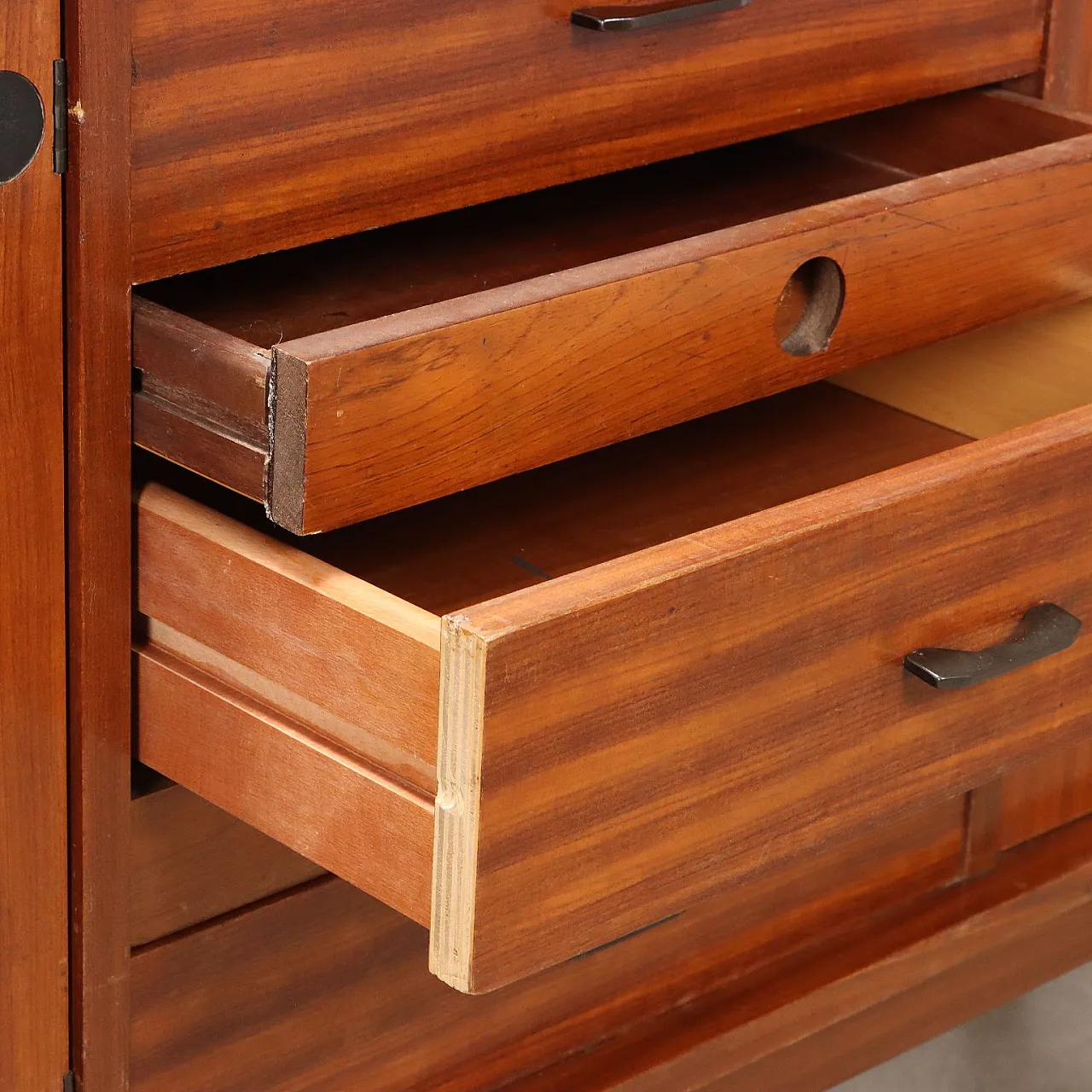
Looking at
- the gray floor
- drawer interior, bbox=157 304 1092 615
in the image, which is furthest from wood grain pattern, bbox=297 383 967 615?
the gray floor

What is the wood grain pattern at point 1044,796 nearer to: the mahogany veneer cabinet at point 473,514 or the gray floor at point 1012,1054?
the gray floor at point 1012,1054

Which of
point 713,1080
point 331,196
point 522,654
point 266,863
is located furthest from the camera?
point 713,1080

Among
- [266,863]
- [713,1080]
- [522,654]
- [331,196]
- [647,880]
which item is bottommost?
[713,1080]

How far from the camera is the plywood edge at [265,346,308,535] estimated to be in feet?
2.20

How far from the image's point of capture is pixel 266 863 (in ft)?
2.96

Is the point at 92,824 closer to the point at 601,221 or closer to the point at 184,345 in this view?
the point at 184,345

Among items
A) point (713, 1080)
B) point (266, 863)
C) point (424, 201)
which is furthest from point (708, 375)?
point (713, 1080)

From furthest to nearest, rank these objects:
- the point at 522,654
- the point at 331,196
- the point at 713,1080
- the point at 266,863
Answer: the point at 713,1080 → the point at 266,863 → the point at 331,196 → the point at 522,654

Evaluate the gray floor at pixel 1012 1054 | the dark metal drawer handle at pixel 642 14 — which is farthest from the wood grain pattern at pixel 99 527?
the gray floor at pixel 1012 1054

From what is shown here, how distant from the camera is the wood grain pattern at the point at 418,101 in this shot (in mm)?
718

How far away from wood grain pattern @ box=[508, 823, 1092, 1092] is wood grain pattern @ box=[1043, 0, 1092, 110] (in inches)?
19.3

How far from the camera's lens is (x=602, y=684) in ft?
2.16

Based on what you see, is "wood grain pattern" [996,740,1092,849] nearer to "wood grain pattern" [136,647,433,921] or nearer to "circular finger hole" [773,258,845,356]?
"circular finger hole" [773,258,845,356]

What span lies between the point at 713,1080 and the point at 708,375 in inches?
18.6
